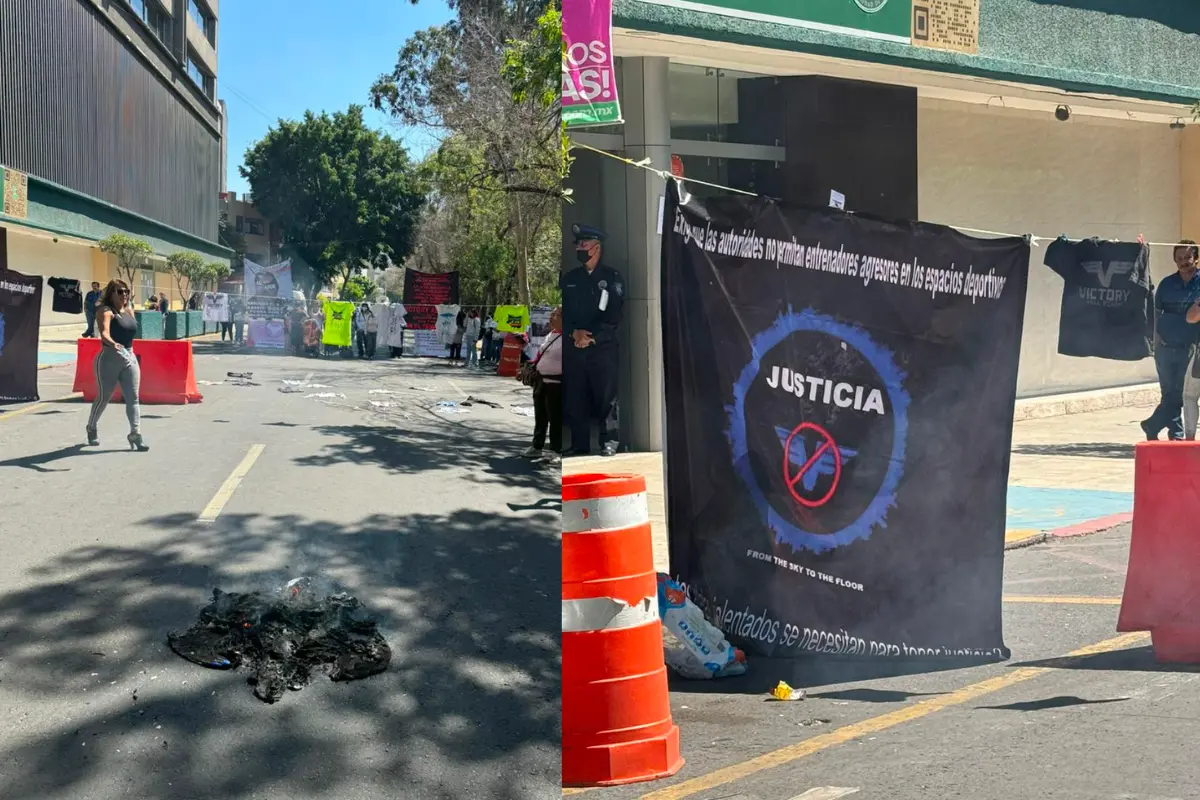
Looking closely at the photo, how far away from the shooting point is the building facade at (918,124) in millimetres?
11336

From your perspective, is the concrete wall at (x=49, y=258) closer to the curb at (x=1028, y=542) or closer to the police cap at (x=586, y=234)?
the police cap at (x=586, y=234)

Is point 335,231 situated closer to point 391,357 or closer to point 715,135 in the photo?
point 715,135

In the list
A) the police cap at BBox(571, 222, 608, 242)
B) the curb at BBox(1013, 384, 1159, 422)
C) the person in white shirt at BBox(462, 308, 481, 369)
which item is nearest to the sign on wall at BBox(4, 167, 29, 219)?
the person in white shirt at BBox(462, 308, 481, 369)

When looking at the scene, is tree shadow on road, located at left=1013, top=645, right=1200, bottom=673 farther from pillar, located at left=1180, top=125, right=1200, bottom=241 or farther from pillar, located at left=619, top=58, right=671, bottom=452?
pillar, located at left=1180, top=125, right=1200, bottom=241

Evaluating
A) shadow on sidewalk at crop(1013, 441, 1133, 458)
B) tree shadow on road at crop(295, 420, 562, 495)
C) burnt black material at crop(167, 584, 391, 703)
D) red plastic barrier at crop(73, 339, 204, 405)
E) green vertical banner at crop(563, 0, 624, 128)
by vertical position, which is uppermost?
green vertical banner at crop(563, 0, 624, 128)

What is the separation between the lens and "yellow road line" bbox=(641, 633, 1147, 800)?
401 cm

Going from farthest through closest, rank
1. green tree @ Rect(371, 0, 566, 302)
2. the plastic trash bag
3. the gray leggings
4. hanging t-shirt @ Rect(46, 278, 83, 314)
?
green tree @ Rect(371, 0, 566, 302) → hanging t-shirt @ Rect(46, 278, 83, 314) → the gray leggings → the plastic trash bag

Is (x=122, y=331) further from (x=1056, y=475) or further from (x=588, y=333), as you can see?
(x=1056, y=475)

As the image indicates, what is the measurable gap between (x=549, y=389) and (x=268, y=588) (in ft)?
17.2

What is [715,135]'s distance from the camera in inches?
480

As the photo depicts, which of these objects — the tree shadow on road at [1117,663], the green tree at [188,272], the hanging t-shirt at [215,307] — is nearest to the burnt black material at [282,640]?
the tree shadow on road at [1117,663]

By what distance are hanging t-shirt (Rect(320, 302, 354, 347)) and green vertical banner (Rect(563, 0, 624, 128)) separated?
6.35m

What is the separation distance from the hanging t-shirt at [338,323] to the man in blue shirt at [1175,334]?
969 cm

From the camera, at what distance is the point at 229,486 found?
6.88m
